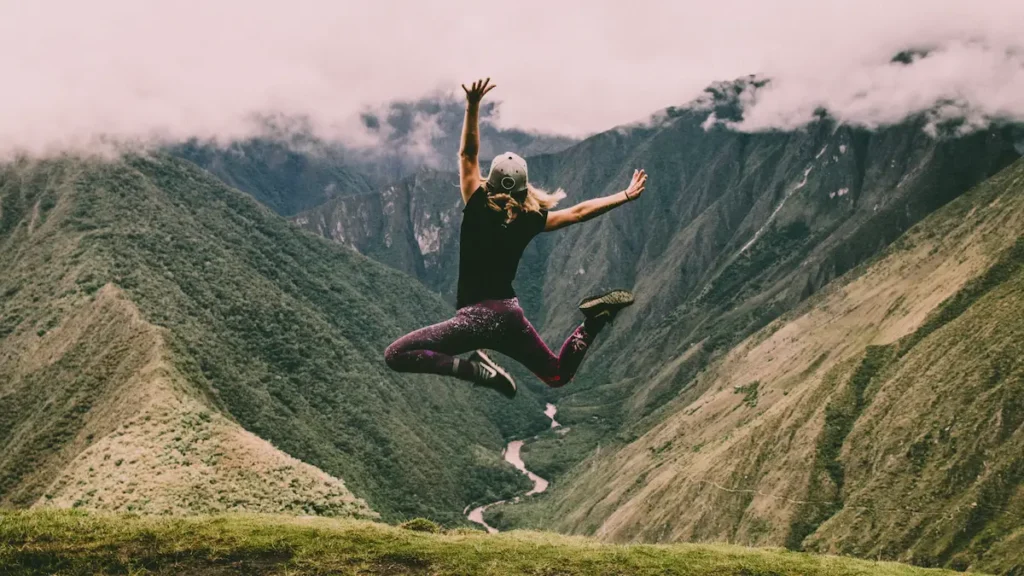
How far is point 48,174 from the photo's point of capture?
502 feet

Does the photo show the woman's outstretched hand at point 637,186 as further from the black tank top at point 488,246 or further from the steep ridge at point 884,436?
the steep ridge at point 884,436

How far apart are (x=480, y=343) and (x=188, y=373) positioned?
91.9 meters

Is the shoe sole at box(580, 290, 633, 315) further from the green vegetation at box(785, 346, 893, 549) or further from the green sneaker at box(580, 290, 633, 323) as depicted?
the green vegetation at box(785, 346, 893, 549)

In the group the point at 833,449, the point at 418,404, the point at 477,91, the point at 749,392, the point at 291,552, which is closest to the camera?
the point at 477,91

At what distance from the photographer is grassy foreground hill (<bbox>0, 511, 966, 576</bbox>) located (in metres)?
12.4

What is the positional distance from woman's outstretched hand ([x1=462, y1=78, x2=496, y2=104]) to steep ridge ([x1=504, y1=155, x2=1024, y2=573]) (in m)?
78.2

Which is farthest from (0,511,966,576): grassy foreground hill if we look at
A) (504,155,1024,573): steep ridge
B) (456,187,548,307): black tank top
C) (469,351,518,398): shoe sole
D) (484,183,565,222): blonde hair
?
(504,155,1024,573): steep ridge

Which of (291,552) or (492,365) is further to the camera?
(291,552)

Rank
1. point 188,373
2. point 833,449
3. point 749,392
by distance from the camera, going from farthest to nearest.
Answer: point 749,392
point 833,449
point 188,373

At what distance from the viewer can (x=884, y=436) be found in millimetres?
90000

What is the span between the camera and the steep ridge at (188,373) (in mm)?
58812

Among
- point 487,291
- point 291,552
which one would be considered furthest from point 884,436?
point 487,291

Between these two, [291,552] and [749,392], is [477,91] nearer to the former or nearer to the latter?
[291,552]

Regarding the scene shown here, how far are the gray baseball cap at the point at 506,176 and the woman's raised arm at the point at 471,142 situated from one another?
0.23m
